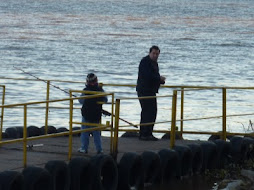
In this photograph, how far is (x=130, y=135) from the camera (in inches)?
673

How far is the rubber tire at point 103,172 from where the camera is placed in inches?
533

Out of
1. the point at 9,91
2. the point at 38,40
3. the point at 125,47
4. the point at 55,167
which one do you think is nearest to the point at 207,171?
the point at 55,167

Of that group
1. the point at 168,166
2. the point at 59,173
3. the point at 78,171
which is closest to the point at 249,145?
the point at 168,166

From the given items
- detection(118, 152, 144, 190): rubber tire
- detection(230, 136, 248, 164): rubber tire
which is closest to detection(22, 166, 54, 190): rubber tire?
detection(118, 152, 144, 190): rubber tire

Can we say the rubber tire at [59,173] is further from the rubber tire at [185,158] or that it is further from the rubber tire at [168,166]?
the rubber tire at [185,158]

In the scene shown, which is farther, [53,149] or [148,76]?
[148,76]

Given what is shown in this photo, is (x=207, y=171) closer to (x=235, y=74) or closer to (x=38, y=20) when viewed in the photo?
(x=235, y=74)

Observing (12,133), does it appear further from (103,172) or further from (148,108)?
(103,172)

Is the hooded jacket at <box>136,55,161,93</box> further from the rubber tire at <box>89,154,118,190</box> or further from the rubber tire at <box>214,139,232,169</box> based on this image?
the rubber tire at <box>89,154,118,190</box>

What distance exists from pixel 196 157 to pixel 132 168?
5.64 feet

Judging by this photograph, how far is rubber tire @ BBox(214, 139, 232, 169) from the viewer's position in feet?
52.7

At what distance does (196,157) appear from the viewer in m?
15.6

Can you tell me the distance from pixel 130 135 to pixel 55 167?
168 inches

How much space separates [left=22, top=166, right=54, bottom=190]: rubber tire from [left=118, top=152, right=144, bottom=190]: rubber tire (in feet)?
5.42
